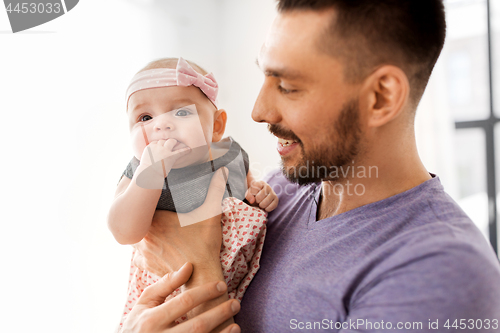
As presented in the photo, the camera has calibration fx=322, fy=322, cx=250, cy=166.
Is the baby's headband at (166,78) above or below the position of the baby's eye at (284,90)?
above

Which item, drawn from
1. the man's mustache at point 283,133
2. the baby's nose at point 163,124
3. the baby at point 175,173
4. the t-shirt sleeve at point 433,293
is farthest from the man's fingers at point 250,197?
the t-shirt sleeve at point 433,293

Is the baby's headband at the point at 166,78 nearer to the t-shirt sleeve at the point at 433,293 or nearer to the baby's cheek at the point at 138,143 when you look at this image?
the baby's cheek at the point at 138,143

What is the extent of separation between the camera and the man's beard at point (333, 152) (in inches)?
34.5

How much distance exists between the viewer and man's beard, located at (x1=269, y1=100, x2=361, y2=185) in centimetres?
88

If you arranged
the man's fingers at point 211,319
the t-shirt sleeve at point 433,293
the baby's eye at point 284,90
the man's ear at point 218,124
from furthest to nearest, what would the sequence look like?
the man's ear at point 218,124
the baby's eye at point 284,90
the man's fingers at point 211,319
the t-shirt sleeve at point 433,293

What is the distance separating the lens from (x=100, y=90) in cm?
159

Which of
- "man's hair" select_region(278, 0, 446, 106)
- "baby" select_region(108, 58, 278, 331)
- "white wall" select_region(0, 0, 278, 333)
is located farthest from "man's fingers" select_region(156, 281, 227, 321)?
"white wall" select_region(0, 0, 278, 333)

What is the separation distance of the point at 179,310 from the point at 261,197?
0.42m

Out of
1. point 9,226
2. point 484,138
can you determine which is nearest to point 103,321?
point 9,226

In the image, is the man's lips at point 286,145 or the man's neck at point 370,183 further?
the man's lips at point 286,145

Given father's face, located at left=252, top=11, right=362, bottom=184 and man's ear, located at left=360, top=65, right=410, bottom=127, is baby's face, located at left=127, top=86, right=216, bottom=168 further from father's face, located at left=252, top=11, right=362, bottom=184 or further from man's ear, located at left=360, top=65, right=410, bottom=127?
man's ear, located at left=360, top=65, right=410, bottom=127

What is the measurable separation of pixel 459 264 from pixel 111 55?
173 centimetres

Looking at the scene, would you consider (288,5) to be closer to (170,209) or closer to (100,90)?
(170,209)

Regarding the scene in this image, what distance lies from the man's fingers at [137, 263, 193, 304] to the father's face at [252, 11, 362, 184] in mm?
406
